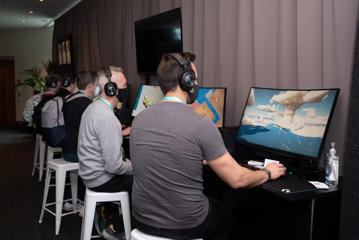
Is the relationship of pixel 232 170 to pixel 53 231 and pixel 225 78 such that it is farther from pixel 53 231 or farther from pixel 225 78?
pixel 53 231

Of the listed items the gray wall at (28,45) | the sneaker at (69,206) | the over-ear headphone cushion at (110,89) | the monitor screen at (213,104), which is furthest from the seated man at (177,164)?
the gray wall at (28,45)

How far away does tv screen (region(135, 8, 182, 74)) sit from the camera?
11.9ft

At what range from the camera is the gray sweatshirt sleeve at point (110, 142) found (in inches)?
92.4

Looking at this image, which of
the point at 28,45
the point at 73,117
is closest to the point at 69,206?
the point at 73,117

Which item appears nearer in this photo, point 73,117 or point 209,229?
point 209,229

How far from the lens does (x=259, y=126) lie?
2.34 metres

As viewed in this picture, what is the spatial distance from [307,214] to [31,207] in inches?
119

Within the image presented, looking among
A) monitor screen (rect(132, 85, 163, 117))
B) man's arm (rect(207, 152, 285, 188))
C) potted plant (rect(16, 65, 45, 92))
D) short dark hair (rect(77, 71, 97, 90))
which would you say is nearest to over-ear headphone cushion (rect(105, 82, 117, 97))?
short dark hair (rect(77, 71, 97, 90))

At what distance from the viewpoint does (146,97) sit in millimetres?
4055

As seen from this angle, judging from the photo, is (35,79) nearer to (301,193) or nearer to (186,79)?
(186,79)

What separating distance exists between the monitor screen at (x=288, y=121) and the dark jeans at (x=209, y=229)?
53 cm

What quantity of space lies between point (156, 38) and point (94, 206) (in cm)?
215

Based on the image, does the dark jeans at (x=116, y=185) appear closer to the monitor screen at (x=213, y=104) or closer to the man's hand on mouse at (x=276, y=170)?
the monitor screen at (x=213, y=104)

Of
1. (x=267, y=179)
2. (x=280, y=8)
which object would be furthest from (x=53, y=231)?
(x=280, y=8)
